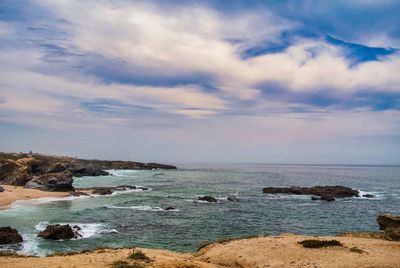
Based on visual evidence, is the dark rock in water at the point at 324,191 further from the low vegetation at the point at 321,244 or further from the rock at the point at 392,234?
the low vegetation at the point at 321,244

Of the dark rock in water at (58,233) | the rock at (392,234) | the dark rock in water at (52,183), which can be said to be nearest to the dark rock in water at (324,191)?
the dark rock in water at (52,183)

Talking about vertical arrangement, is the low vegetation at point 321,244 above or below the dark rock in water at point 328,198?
above

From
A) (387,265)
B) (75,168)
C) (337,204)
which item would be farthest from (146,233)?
(75,168)

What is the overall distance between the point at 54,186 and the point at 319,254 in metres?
73.5

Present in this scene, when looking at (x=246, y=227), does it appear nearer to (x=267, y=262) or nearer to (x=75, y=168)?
(x=267, y=262)

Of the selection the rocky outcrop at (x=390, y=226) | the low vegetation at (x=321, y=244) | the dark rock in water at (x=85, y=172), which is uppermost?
the rocky outcrop at (x=390, y=226)

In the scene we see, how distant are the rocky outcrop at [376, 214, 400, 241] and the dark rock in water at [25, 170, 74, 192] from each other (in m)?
71.4

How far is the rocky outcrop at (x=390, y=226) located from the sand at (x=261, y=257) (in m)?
3.11

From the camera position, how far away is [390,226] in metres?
34.0

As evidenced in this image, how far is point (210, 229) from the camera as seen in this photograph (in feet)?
157

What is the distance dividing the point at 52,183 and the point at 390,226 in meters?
74.0

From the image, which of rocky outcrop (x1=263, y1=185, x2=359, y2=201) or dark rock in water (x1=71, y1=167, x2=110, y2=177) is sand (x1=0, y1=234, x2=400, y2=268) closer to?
rocky outcrop (x1=263, y1=185, x2=359, y2=201)

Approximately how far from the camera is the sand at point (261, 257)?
76.2 ft

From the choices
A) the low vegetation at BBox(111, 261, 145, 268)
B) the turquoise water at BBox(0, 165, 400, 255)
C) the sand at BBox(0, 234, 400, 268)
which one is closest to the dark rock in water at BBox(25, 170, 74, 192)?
the turquoise water at BBox(0, 165, 400, 255)
